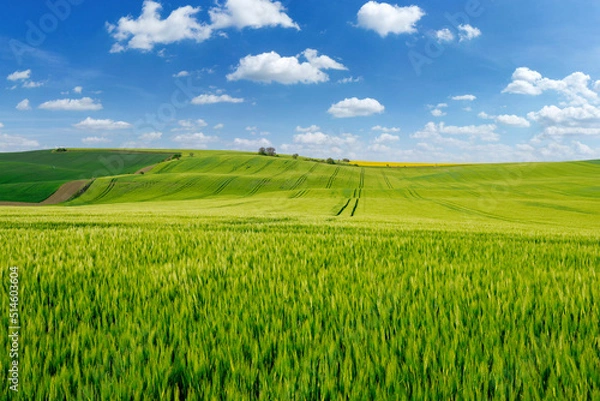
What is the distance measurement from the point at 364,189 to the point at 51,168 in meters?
102

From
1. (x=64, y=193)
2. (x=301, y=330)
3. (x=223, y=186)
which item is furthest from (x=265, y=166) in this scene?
(x=301, y=330)

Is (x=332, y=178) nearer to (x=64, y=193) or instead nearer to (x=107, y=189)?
(x=107, y=189)

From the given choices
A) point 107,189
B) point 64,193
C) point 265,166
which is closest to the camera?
point 64,193

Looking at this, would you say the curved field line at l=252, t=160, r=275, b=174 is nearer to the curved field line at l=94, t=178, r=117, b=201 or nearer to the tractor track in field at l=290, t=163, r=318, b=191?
the tractor track in field at l=290, t=163, r=318, b=191

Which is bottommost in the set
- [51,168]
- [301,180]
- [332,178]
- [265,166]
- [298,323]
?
[298,323]

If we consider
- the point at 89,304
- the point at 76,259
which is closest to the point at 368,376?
the point at 89,304

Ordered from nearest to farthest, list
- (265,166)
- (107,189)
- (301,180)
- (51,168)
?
(107,189), (301,180), (51,168), (265,166)

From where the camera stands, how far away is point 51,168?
11088cm

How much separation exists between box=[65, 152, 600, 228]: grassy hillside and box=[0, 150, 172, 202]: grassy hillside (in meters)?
13.2

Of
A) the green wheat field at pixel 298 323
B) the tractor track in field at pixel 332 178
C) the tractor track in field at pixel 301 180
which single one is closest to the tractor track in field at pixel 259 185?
the tractor track in field at pixel 301 180

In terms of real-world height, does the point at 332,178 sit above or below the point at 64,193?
above

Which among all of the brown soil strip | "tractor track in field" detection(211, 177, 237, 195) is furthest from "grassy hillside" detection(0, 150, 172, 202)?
"tractor track in field" detection(211, 177, 237, 195)

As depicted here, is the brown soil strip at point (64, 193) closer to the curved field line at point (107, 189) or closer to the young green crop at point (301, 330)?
the curved field line at point (107, 189)

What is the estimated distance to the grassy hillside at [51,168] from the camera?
80.5m
